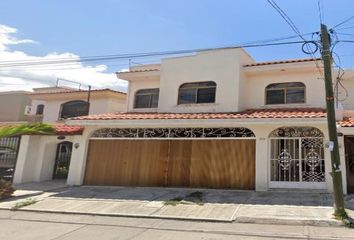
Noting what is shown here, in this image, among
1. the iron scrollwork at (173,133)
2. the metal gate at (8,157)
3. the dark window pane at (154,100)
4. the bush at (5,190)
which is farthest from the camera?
the dark window pane at (154,100)

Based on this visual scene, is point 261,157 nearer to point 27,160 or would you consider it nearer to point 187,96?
point 187,96

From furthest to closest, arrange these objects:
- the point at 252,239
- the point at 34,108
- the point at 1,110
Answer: the point at 1,110, the point at 34,108, the point at 252,239

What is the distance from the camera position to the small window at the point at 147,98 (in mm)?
18406

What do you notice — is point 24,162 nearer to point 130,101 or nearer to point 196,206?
point 130,101

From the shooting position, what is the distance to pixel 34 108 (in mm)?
26438

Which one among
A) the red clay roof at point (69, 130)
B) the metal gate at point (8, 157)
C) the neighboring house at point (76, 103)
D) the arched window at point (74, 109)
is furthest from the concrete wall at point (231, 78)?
the arched window at point (74, 109)

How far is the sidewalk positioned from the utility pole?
44 cm

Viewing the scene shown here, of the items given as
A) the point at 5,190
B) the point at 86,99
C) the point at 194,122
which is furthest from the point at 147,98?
the point at 5,190

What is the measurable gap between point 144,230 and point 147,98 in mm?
10630

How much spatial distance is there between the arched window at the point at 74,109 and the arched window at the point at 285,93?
12.1 metres

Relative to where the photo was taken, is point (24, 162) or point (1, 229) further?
point (24, 162)

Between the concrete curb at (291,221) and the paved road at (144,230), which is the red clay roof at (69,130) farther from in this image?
the concrete curb at (291,221)

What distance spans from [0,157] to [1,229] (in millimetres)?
10148

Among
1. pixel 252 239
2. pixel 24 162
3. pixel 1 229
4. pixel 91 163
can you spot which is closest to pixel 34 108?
pixel 24 162
